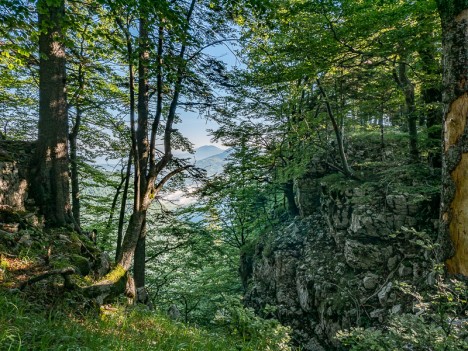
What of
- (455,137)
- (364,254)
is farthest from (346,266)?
(455,137)

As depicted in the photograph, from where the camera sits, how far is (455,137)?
→ 3.20 meters

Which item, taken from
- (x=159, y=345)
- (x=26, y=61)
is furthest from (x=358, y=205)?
(x=26, y=61)

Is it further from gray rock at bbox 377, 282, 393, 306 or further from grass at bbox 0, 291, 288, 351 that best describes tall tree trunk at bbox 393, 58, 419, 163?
grass at bbox 0, 291, 288, 351

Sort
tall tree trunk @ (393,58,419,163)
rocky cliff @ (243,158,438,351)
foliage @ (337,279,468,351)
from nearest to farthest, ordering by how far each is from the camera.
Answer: foliage @ (337,279,468,351), rocky cliff @ (243,158,438,351), tall tree trunk @ (393,58,419,163)

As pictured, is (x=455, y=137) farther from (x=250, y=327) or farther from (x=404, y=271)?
(x=404, y=271)

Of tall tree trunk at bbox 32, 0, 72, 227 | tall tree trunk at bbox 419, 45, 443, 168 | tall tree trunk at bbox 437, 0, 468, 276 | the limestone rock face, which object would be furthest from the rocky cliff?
tall tree trunk at bbox 32, 0, 72, 227

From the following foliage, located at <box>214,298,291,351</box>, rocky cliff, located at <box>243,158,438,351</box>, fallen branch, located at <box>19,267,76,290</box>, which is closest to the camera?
fallen branch, located at <box>19,267,76,290</box>

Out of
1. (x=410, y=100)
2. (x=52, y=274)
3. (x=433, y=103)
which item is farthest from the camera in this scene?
(x=410, y=100)

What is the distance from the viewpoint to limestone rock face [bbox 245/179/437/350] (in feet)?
23.2

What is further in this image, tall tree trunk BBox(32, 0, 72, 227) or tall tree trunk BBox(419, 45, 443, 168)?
tall tree trunk BBox(419, 45, 443, 168)

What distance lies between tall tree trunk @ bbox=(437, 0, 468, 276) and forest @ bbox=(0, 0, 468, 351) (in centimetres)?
2

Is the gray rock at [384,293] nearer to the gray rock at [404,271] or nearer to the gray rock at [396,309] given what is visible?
the gray rock at [396,309]

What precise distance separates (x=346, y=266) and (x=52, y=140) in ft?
27.7

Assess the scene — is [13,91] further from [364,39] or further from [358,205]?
[358,205]
